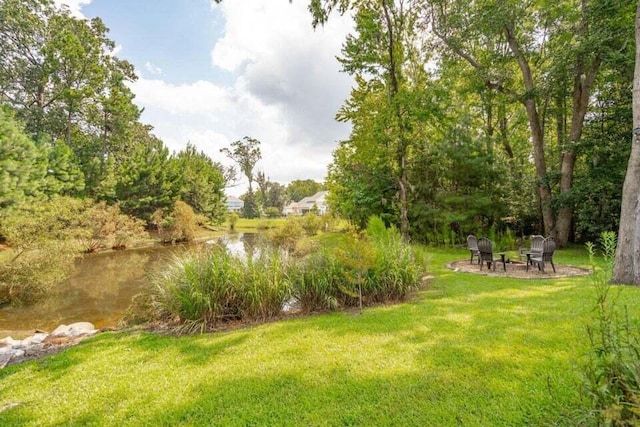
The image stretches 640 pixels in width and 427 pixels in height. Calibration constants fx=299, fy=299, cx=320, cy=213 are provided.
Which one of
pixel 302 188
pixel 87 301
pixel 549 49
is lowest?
pixel 87 301

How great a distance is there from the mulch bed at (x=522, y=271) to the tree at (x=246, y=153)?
42.1m

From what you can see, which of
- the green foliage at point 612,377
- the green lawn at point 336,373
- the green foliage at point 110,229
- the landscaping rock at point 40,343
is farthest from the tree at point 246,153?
the green foliage at point 612,377

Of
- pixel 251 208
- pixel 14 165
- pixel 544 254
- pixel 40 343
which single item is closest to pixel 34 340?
pixel 40 343

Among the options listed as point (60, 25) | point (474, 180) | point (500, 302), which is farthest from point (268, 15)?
point (60, 25)

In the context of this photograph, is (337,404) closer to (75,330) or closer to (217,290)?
(217,290)

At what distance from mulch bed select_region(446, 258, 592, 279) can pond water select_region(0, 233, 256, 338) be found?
5.85 meters

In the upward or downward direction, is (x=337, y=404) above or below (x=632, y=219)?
below

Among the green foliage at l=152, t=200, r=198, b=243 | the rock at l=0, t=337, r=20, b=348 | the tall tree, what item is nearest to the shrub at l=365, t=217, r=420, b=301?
the tall tree

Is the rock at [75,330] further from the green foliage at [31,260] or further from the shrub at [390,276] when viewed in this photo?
the shrub at [390,276]

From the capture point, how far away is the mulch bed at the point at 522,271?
6.96 metres

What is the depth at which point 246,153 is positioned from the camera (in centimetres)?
4788

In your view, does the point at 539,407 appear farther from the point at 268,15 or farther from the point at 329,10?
the point at 329,10

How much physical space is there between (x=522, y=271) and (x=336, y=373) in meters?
6.69

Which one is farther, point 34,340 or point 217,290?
point 34,340
